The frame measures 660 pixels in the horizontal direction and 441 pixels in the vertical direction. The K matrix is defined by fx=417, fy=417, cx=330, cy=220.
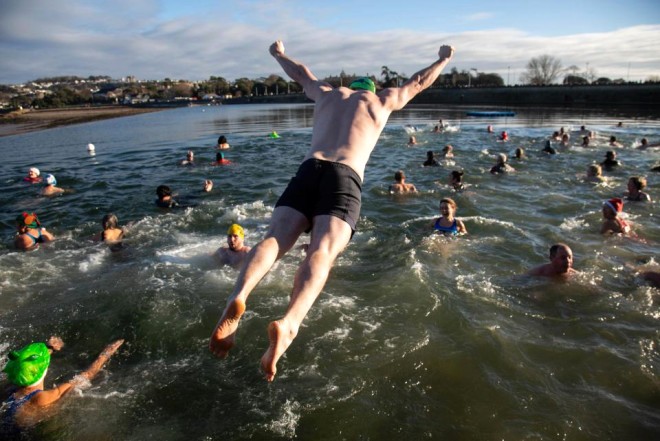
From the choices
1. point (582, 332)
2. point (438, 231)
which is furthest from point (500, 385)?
point (438, 231)

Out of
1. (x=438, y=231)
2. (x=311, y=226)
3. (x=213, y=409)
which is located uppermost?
(x=311, y=226)

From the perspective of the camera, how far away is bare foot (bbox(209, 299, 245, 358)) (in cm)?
305

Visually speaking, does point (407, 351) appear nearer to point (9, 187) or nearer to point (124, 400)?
point (124, 400)

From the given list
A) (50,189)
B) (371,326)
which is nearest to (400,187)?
(371,326)

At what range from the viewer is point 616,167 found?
54.1 feet

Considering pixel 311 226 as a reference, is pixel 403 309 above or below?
below

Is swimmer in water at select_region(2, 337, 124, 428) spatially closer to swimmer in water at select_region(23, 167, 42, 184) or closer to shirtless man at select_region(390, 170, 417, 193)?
shirtless man at select_region(390, 170, 417, 193)

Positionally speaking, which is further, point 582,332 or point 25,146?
Result: point 25,146

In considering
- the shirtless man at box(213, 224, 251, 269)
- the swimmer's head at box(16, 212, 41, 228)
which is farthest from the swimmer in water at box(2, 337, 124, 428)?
the swimmer's head at box(16, 212, 41, 228)

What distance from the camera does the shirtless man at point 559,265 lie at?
6949mm

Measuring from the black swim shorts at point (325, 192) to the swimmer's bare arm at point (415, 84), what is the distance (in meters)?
1.11

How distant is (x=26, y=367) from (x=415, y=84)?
5256 millimetres

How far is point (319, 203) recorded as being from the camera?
3713 millimetres

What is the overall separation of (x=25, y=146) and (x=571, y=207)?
97.6ft
